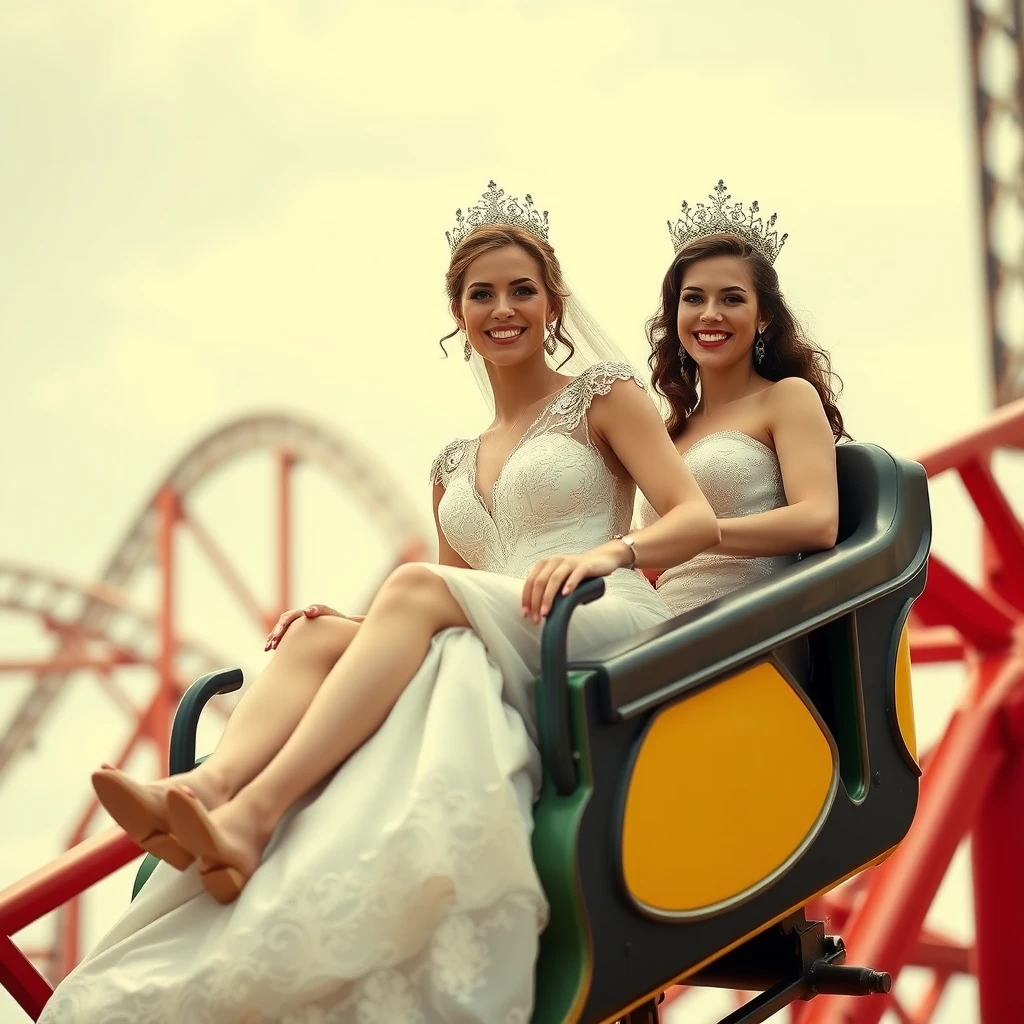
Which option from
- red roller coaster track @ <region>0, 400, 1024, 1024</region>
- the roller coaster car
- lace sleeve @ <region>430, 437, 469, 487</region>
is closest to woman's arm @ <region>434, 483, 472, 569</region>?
lace sleeve @ <region>430, 437, 469, 487</region>

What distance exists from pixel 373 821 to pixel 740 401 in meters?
1.21

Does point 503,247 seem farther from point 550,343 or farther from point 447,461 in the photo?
point 447,461

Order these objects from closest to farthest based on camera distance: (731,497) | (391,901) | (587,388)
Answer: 1. (391,901)
2. (587,388)
3. (731,497)

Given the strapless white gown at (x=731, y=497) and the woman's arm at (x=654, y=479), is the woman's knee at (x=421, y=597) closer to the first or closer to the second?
the woman's arm at (x=654, y=479)

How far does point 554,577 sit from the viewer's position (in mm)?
2014

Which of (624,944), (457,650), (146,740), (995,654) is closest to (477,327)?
(457,650)

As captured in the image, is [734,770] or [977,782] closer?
[734,770]

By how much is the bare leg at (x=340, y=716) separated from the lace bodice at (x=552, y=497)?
0.40 metres

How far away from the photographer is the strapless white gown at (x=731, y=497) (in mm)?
2605

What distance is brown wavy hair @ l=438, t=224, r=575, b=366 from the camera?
2.56 m

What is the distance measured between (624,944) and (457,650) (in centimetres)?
44

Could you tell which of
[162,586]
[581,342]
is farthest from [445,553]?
[162,586]

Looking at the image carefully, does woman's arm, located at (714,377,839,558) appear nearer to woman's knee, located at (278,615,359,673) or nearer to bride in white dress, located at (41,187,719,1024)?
bride in white dress, located at (41,187,719,1024)

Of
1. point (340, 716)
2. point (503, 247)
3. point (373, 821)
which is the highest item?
point (503, 247)
